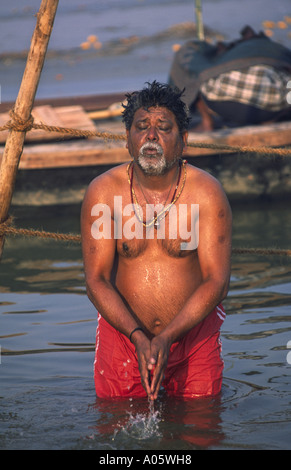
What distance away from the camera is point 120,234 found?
3.94 m

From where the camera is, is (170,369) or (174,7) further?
(174,7)

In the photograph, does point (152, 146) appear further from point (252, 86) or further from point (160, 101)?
point (252, 86)

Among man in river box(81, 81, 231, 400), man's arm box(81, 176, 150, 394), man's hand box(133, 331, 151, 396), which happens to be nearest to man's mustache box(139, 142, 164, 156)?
man in river box(81, 81, 231, 400)

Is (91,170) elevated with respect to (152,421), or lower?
elevated

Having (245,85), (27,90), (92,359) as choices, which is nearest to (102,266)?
(27,90)

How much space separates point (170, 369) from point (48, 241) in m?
3.79

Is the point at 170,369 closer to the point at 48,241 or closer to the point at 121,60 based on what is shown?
the point at 48,241

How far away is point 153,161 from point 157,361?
97 centimetres

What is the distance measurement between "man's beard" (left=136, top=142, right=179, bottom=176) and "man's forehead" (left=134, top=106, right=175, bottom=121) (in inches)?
6.0

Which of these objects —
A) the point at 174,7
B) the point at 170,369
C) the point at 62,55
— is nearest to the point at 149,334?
the point at 170,369

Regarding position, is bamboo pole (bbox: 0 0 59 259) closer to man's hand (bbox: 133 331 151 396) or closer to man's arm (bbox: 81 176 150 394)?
man's arm (bbox: 81 176 150 394)

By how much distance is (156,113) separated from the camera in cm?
382
